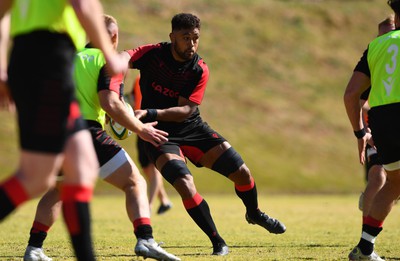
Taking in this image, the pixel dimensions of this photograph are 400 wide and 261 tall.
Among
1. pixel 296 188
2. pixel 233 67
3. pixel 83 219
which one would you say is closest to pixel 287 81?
pixel 233 67

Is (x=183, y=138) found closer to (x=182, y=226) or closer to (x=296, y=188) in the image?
(x=182, y=226)

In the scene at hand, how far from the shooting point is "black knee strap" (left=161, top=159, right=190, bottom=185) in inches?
334

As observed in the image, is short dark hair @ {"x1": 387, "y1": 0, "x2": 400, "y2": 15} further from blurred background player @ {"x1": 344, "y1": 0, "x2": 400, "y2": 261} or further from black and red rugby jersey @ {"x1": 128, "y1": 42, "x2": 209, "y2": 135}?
black and red rugby jersey @ {"x1": 128, "y1": 42, "x2": 209, "y2": 135}

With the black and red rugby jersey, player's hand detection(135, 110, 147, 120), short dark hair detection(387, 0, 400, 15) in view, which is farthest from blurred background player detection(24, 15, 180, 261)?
short dark hair detection(387, 0, 400, 15)

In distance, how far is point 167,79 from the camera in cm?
921

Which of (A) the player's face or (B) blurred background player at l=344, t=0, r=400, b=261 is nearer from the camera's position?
(B) blurred background player at l=344, t=0, r=400, b=261

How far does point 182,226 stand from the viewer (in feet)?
43.1

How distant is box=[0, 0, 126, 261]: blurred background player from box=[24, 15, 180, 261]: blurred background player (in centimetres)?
181

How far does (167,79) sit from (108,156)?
2.04m

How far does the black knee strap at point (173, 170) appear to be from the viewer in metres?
8.49

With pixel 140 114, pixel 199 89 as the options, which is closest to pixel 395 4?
pixel 199 89

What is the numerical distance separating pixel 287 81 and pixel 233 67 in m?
3.52

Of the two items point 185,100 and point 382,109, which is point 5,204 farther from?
point 185,100

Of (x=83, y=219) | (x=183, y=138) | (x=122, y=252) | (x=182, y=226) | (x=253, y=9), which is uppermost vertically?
(x=83, y=219)
